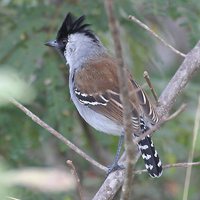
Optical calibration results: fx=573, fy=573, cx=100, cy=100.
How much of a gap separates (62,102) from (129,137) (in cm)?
275

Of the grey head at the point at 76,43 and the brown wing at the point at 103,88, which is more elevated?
the grey head at the point at 76,43

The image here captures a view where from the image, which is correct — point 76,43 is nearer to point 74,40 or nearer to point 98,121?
point 74,40

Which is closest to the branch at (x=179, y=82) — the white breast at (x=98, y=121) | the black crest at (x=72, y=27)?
the white breast at (x=98, y=121)

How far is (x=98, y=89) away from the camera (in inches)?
161

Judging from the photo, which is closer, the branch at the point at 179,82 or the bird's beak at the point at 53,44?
the branch at the point at 179,82

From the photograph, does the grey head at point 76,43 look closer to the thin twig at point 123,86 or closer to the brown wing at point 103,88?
the brown wing at point 103,88

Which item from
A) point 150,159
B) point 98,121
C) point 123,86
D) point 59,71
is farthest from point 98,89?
point 123,86

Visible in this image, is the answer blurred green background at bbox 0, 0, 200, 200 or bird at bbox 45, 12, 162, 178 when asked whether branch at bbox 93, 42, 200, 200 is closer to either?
bird at bbox 45, 12, 162, 178

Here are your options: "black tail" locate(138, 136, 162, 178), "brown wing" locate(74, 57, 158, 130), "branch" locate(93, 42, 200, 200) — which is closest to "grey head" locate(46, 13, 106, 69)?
"brown wing" locate(74, 57, 158, 130)

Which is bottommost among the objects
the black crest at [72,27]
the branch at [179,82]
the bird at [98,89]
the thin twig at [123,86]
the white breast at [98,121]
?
the white breast at [98,121]

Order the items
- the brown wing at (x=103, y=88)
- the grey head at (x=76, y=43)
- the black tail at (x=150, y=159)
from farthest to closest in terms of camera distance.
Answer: the grey head at (x=76, y=43), the brown wing at (x=103, y=88), the black tail at (x=150, y=159)

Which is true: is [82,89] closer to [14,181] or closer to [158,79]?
[158,79]

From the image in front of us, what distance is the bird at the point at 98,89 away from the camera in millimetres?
3513

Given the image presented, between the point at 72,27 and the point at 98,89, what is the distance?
680 millimetres
